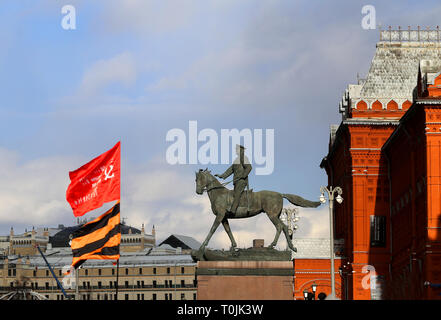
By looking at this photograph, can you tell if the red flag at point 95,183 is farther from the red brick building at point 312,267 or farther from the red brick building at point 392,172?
the red brick building at point 312,267

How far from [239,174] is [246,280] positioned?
15.9ft

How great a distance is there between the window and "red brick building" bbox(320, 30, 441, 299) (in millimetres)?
85

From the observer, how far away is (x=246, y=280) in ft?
146

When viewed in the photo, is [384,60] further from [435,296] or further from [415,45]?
[435,296]

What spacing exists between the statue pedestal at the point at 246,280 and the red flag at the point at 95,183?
5.40 meters

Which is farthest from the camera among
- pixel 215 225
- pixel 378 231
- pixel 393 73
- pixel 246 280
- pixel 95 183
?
pixel 393 73

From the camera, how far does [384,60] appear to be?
92812 millimetres

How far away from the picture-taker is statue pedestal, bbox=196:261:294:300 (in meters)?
44.3

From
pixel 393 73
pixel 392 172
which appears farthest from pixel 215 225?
pixel 393 73

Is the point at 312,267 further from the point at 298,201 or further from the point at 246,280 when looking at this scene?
the point at 246,280

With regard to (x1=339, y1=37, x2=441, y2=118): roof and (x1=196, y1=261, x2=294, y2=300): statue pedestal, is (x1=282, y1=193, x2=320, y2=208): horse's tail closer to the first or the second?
(x1=196, y1=261, x2=294, y2=300): statue pedestal
